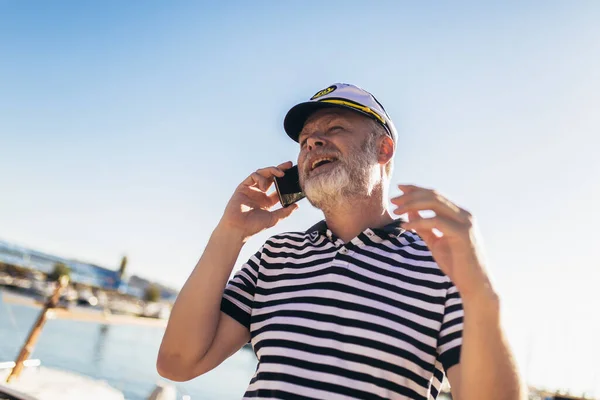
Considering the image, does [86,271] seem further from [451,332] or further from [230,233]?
[451,332]

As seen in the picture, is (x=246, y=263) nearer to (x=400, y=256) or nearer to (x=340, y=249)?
(x=340, y=249)

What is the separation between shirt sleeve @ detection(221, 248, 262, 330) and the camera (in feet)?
5.65

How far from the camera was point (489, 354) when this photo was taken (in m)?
1.00

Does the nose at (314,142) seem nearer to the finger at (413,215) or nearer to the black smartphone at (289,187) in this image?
the black smartphone at (289,187)

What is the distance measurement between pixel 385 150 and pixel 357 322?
3.05 ft

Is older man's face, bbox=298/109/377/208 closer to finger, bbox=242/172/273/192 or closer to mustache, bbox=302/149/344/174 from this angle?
mustache, bbox=302/149/344/174

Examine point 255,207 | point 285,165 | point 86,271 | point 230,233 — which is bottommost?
point 86,271

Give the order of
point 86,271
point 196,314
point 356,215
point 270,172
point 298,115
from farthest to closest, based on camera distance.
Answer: point 86,271
point 298,115
point 270,172
point 356,215
point 196,314

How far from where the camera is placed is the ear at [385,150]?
1.97 m

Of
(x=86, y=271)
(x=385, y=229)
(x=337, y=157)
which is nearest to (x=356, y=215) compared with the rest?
(x=385, y=229)

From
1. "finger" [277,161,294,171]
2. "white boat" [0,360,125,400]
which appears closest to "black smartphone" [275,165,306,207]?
"finger" [277,161,294,171]

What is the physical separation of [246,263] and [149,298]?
64933 mm

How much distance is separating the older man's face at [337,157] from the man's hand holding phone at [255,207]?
0.17 metres

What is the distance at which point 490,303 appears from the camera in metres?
1.00
